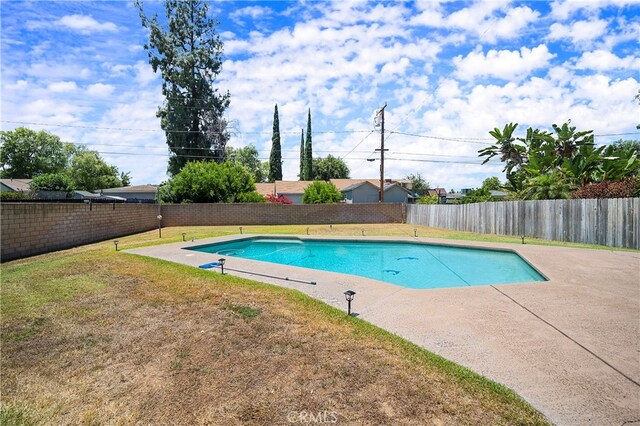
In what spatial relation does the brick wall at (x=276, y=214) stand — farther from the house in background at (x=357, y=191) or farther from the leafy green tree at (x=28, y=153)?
the leafy green tree at (x=28, y=153)

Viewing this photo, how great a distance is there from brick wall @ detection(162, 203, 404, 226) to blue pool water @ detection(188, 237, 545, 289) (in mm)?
7512

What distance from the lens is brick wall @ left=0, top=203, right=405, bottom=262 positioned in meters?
9.63

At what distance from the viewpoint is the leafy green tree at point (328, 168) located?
177ft

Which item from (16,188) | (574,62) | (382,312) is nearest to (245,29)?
(574,62)

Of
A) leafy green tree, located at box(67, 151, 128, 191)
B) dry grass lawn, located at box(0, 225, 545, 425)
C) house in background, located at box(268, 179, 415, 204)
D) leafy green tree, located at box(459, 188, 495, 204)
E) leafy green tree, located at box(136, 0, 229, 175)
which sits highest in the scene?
leafy green tree, located at box(136, 0, 229, 175)

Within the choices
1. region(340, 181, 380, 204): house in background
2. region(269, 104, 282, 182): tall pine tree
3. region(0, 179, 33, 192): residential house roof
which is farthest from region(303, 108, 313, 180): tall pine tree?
region(0, 179, 33, 192): residential house roof

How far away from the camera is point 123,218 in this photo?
1630cm

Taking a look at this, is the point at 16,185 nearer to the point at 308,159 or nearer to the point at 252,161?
the point at 252,161

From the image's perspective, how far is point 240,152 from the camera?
176ft

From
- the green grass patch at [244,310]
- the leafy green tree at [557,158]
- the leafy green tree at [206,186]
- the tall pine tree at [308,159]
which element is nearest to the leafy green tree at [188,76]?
the leafy green tree at [206,186]

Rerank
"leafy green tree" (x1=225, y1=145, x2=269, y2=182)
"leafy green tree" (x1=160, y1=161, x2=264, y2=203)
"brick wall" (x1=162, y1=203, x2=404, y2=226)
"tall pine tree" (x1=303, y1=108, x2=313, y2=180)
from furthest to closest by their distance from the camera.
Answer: "leafy green tree" (x1=225, y1=145, x2=269, y2=182) < "tall pine tree" (x1=303, y1=108, x2=313, y2=180) < "leafy green tree" (x1=160, y1=161, x2=264, y2=203) < "brick wall" (x1=162, y1=203, x2=404, y2=226)

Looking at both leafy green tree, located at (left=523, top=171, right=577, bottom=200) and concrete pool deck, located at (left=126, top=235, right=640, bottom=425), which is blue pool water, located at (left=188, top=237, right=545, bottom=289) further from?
leafy green tree, located at (left=523, top=171, right=577, bottom=200)

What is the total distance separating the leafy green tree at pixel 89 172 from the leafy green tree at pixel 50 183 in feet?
54.6

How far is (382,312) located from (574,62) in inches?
481
